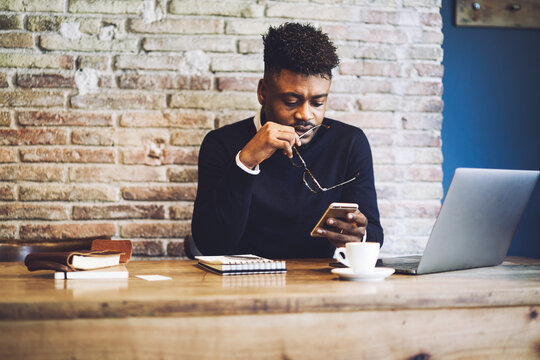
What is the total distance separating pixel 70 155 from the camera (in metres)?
2.24

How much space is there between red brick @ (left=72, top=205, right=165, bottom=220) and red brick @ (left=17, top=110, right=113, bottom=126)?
365 millimetres

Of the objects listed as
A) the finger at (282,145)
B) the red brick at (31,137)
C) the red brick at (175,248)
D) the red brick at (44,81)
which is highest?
the red brick at (44,81)

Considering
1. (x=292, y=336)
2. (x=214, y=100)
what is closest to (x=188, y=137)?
(x=214, y=100)

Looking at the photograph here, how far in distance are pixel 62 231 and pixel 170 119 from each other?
0.67 meters

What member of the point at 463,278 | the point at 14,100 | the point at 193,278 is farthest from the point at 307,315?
the point at 14,100

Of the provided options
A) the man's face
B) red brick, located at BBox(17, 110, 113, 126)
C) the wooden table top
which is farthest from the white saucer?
red brick, located at BBox(17, 110, 113, 126)

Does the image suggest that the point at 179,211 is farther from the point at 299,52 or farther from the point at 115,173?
the point at 299,52

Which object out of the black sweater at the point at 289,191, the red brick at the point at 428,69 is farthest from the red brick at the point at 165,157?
the red brick at the point at 428,69

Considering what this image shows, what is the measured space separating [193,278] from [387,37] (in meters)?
1.66

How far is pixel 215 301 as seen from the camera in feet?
3.08

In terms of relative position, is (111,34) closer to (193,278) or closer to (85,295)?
(193,278)

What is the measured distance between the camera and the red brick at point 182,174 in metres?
2.29

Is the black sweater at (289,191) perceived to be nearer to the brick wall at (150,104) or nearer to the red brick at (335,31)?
the brick wall at (150,104)

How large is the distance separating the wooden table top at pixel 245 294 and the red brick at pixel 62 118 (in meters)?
1.06
